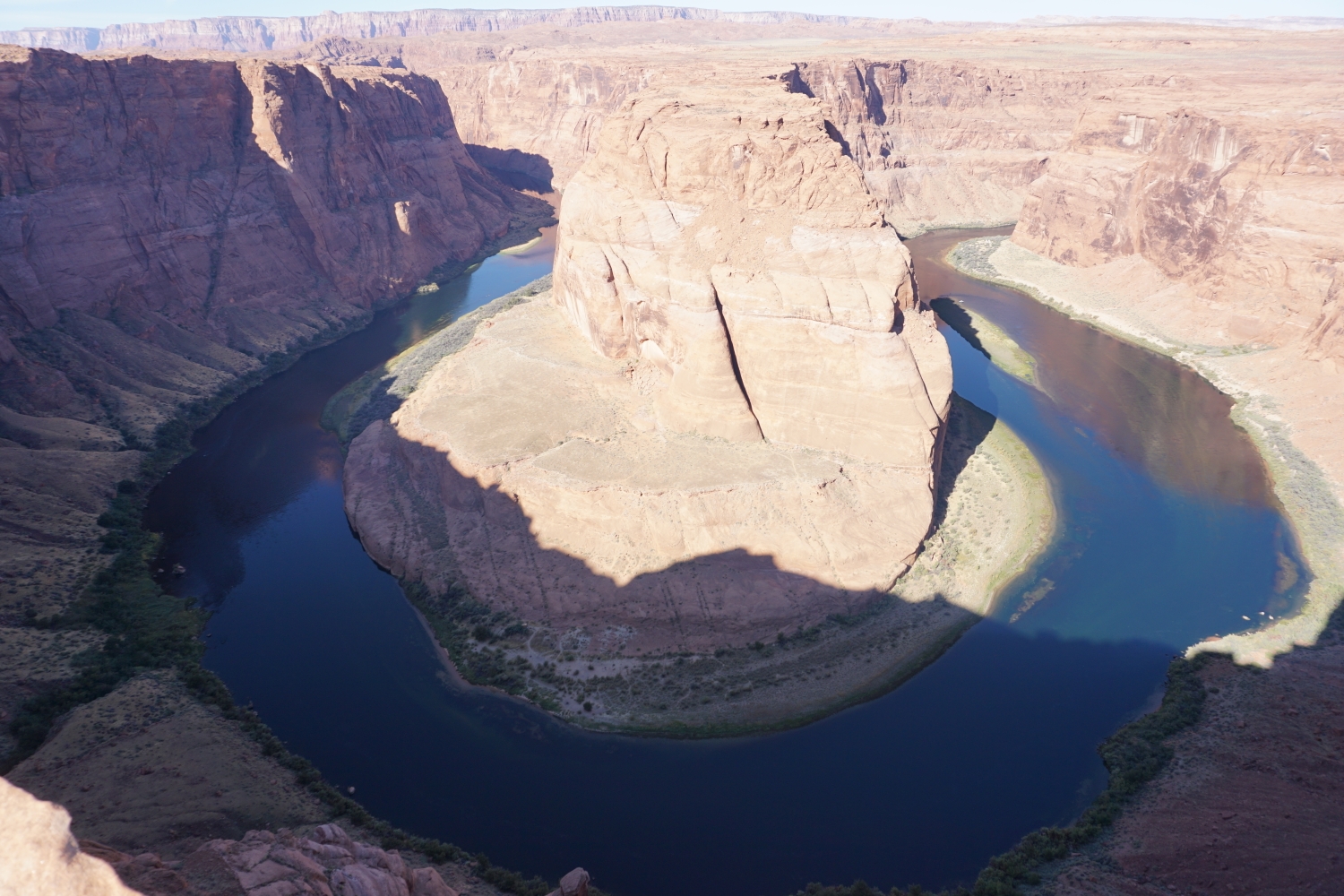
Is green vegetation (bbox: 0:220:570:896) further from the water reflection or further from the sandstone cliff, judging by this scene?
the water reflection

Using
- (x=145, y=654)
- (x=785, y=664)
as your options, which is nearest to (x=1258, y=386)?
(x=785, y=664)

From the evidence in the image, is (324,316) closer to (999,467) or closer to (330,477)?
(330,477)

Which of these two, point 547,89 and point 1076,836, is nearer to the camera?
point 1076,836

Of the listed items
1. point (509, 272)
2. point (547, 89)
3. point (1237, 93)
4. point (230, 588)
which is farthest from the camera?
point (547, 89)

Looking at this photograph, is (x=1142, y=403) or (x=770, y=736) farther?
(x=1142, y=403)

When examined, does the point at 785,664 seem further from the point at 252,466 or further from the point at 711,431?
the point at 252,466

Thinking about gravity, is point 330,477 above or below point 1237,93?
below

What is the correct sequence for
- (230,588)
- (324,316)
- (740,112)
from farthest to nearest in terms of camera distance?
(324,316)
(740,112)
(230,588)

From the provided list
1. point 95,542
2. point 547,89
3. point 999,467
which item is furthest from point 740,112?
point 547,89
